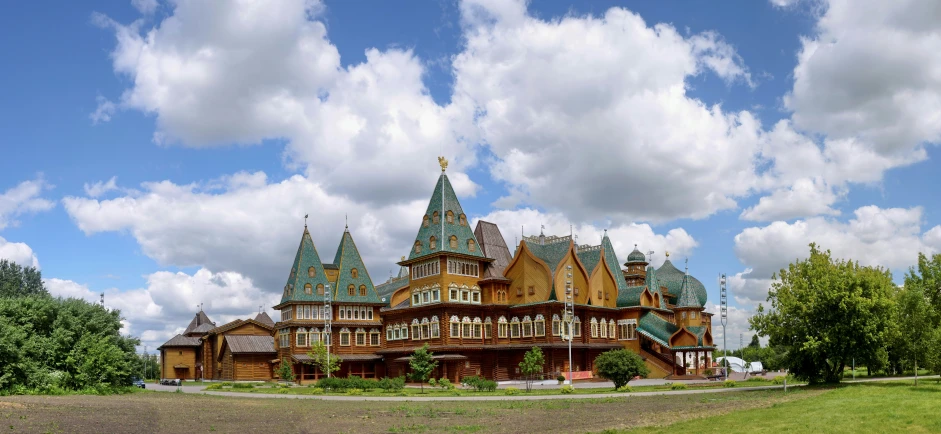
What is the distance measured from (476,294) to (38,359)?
117ft

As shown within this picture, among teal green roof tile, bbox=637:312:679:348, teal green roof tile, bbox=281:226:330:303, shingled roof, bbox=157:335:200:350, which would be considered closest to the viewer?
teal green roof tile, bbox=637:312:679:348

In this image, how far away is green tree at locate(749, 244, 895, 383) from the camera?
43156 mm

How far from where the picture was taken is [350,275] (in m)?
79.8

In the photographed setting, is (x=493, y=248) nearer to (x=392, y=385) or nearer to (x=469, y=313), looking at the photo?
(x=469, y=313)

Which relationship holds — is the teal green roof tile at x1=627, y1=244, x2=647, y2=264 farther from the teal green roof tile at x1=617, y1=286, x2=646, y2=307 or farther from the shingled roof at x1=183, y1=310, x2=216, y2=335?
the shingled roof at x1=183, y1=310, x2=216, y2=335

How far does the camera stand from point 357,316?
A: 258ft

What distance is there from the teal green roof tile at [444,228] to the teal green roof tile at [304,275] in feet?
41.1

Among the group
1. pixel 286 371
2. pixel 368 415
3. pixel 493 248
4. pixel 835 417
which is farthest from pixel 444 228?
pixel 835 417

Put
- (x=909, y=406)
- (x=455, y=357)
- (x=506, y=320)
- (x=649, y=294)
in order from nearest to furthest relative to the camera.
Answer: (x=909, y=406)
(x=455, y=357)
(x=506, y=320)
(x=649, y=294)

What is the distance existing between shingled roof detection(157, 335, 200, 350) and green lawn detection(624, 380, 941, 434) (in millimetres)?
82477

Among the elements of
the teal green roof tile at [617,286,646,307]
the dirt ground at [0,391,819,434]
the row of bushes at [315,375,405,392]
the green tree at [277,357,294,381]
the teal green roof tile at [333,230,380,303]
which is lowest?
the green tree at [277,357,294,381]

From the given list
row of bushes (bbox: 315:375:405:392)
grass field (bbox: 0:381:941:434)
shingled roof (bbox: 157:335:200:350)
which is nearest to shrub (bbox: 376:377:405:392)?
row of bushes (bbox: 315:375:405:392)

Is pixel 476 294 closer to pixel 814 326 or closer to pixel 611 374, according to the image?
pixel 611 374

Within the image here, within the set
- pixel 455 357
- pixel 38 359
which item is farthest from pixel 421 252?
pixel 38 359
